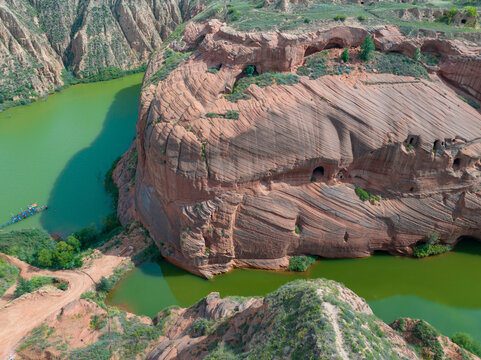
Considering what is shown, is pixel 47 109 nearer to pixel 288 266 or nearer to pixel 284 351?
pixel 288 266

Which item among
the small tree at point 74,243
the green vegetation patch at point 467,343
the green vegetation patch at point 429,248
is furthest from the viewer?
the small tree at point 74,243

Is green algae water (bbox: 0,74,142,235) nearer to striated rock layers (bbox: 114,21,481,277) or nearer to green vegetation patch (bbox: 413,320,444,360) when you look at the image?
striated rock layers (bbox: 114,21,481,277)

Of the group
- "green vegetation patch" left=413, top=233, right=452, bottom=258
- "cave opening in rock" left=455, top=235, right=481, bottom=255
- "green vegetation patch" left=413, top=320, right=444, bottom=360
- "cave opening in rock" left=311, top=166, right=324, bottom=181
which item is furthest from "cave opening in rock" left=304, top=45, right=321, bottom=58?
"green vegetation patch" left=413, top=320, right=444, bottom=360

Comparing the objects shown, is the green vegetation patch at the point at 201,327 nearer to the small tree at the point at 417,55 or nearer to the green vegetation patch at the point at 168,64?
the green vegetation patch at the point at 168,64

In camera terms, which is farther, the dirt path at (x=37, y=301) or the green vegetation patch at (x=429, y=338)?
the dirt path at (x=37, y=301)

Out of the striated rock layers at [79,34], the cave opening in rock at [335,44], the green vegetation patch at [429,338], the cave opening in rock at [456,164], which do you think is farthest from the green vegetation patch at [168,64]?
the striated rock layers at [79,34]

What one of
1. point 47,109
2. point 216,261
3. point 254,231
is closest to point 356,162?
point 254,231
